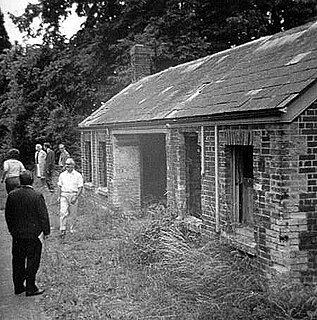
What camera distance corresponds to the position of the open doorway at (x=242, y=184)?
357 inches

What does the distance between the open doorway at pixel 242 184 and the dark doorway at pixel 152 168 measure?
6.57 metres

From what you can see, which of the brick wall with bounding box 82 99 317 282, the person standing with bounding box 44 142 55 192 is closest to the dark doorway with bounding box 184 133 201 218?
the brick wall with bounding box 82 99 317 282

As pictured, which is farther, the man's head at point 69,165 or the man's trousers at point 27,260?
→ the man's head at point 69,165

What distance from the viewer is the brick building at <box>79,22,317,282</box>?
7.38m

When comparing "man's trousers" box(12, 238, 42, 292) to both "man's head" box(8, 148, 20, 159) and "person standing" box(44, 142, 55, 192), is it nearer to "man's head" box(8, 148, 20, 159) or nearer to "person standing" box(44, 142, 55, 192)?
"man's head" box(8, 148, 20, 159)

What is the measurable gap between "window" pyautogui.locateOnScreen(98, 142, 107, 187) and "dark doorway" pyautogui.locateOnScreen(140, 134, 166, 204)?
2.14 metres

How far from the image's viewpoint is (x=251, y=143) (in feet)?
26.5

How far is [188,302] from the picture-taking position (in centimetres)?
714

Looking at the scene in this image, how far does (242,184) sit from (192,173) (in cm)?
211

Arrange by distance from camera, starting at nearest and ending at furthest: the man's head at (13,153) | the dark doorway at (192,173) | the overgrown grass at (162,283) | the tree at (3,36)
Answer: the tree at (3,36) → the overgrown grass at (162,283) → the dark doorway at (192,173) → the man's head at (13,153)

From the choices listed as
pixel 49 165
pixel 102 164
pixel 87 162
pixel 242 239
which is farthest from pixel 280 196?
pixel 49 165

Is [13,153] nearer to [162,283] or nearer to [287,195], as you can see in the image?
[162,283]

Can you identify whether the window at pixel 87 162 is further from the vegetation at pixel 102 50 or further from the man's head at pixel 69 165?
the man's head at pixel 69 165

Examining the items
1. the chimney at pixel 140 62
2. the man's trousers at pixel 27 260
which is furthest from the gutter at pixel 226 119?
the chimney at pixel 140 62
